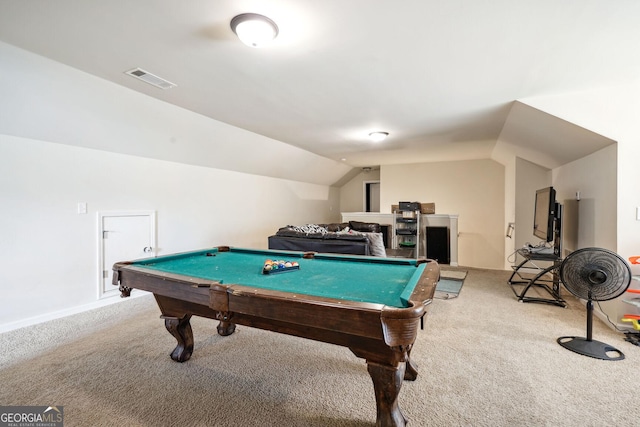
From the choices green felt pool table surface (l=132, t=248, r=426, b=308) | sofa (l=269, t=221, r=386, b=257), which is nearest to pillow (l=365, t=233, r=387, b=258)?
sofa (l=269, t=221, r=386, b=257)

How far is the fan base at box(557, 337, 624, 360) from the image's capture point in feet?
7.31

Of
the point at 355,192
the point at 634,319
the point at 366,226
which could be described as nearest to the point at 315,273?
the point at 634,319

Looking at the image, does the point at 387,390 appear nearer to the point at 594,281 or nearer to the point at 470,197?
the point at 594,281

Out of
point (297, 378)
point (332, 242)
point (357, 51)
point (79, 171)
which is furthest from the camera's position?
point (332, 242)

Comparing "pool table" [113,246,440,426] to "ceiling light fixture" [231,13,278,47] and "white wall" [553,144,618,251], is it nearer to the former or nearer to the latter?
"ceiling light fixture" [231,13,278,47]

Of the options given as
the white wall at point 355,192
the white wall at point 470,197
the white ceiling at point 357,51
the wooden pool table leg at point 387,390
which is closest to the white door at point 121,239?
the white ceiling at point 357,51

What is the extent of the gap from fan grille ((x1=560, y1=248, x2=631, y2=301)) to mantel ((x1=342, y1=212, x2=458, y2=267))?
140 inches

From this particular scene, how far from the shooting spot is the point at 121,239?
11.9ft

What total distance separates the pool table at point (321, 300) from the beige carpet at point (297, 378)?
0.99 ft

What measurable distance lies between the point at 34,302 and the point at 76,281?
0.38m

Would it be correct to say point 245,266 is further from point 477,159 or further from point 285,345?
point 477,159

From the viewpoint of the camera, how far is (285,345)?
2447 millimetres

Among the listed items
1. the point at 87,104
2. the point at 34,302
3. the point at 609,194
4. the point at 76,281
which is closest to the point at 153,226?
the point at 76,281

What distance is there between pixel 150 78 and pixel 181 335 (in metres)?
2.24
